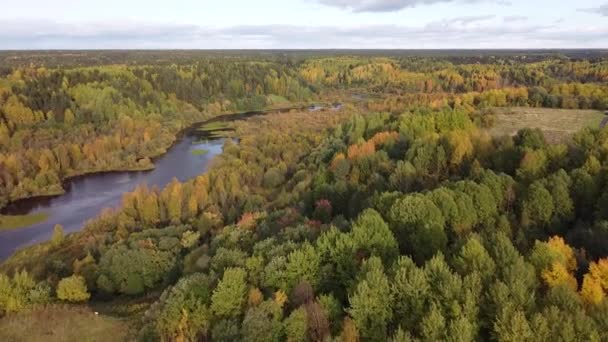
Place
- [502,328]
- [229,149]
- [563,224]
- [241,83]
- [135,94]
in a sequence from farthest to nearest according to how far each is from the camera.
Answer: [241,83]
[135,94]
[229,149]
[563,224]
[502,328]

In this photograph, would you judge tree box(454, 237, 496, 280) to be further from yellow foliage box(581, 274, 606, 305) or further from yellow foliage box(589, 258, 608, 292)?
yellow foliage box(589, 258, 608, 292)

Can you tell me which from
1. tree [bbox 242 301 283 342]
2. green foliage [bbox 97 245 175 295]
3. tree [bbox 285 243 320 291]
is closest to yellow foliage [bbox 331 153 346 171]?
green foliage [bbox 97 245 175 295]

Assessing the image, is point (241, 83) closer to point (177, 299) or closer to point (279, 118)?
point (279, 118)

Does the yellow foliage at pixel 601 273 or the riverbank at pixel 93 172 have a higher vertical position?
the yellow foliage at pixel 601 273

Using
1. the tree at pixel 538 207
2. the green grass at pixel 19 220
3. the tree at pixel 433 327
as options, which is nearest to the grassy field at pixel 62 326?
the tree at pixel 433 327

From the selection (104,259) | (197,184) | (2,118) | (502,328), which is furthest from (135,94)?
(502,328)

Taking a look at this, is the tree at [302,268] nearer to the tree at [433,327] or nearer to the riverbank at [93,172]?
the tree at [433,327]
